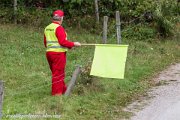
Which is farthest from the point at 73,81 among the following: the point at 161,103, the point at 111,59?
the point at 161,103

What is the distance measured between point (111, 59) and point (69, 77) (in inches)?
87.4

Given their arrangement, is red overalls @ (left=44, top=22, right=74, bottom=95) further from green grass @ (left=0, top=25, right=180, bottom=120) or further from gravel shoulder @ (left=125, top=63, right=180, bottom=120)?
gravel shoulder @ (left=125, top=63, right=180, bottom=120)

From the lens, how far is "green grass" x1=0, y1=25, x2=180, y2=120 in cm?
873

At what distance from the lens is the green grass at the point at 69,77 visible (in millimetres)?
8727

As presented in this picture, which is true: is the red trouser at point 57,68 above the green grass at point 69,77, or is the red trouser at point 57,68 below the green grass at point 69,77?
above

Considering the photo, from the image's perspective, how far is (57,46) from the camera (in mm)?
9156

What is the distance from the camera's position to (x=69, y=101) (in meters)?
9.02

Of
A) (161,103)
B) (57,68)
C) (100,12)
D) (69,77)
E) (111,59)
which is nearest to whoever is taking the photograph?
(111,59)

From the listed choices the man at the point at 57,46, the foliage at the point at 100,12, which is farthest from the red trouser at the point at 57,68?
the foliage at the point at 100,12

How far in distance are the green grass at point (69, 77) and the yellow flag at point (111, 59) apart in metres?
0.70

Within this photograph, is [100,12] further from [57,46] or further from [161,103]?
[57,46]

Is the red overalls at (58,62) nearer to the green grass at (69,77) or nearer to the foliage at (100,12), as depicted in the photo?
the green grass at (69,77)

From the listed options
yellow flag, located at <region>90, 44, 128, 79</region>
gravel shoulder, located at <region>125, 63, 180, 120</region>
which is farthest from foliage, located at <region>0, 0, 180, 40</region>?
yellow flag, located at <region>90, 44, 128, 79</region>

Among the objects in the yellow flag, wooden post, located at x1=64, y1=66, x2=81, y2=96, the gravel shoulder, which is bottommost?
the gravel shoulder
